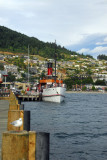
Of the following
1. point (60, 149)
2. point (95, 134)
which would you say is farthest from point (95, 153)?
point (95, 134)

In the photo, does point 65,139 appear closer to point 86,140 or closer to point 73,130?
point 86,140

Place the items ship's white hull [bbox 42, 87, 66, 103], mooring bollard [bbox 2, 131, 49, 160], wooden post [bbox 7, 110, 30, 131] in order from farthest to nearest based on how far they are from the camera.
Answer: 1. ship's white hull [bbox 42, 87, 66, 103]
2. wooden post [bbox 7, 110, 30, 131]
3. mooring bollard [bbox 2, 131, 49, 160]

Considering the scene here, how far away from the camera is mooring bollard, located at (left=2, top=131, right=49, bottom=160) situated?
628 cm

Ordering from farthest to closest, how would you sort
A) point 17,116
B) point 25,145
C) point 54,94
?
point 54,94 → point 17,116 → point 25,145

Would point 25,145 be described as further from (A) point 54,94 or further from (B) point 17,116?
(A) point 54,94

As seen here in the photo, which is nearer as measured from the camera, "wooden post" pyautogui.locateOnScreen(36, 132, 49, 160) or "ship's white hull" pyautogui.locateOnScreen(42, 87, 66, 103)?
"wooden post" pyautogui.locateOnScreen(36, 132, 49, 160)

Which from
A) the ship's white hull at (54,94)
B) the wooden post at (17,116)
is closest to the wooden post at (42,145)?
the wooden post at (17,116)

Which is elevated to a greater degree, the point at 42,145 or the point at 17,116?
the point at 17,116

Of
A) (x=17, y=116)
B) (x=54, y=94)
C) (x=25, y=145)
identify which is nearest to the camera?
(x=25, y=145)

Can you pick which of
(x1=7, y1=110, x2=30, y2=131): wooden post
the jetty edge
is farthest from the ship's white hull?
the jetty edge

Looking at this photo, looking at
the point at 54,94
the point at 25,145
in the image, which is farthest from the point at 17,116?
the point at 54,94

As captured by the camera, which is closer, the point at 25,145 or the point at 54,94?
the point at 25,145

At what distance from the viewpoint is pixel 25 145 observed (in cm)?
636

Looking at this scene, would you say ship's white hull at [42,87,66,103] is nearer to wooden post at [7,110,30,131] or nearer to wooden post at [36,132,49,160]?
wooden post at [7,110,30,131]
